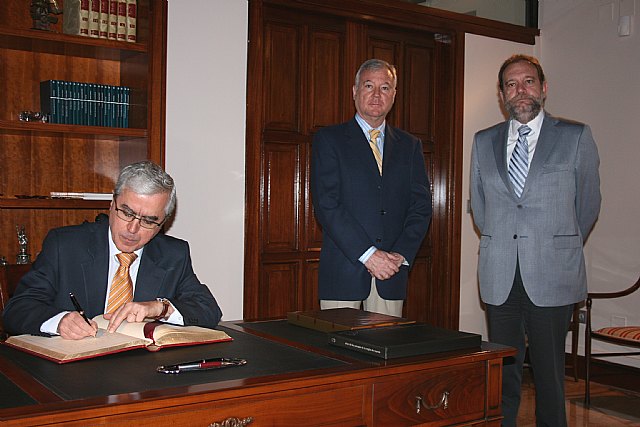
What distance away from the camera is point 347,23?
493cm

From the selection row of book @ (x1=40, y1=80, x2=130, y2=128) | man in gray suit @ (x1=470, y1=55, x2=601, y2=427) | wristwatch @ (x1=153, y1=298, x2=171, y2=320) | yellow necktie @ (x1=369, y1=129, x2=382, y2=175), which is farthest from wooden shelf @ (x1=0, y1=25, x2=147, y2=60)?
wristwatch @ (x1=153, y1=298, x2=171, y2=320)

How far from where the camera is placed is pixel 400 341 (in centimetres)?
191

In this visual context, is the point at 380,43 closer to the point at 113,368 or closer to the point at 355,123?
the point at 355,123

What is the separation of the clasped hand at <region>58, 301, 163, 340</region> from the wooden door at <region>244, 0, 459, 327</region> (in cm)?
241

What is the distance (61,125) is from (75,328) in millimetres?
2170

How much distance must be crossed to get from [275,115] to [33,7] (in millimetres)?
1522

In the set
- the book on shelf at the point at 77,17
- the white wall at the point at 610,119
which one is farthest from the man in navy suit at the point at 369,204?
the white wall at the point at 610,119

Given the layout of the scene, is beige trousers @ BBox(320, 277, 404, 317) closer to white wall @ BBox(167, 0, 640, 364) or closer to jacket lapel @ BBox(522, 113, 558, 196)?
jacket lapel @ BBox(522, 113, 558, 196)

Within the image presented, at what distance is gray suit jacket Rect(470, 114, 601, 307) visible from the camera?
312 centimetres

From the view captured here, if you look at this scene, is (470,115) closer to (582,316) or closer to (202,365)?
(582,316)

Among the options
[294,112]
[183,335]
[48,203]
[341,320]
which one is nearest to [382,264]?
[341,320]

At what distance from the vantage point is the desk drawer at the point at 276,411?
4.80 ft

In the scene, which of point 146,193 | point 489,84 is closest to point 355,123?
point 146,193

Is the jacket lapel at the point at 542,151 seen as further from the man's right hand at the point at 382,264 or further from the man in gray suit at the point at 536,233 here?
the man's right hand at the point at 382,264
